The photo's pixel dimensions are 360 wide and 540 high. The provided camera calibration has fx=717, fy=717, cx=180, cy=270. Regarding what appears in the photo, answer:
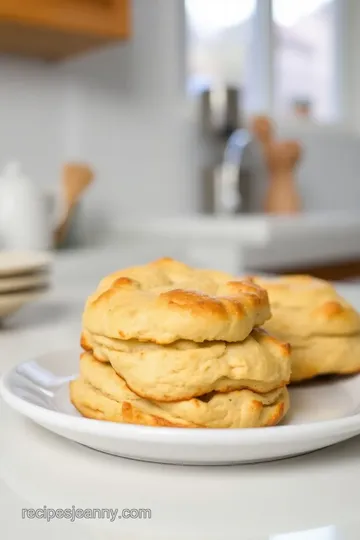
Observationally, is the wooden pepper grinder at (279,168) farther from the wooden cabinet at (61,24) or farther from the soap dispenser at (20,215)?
the soap dispenser at (20,215)

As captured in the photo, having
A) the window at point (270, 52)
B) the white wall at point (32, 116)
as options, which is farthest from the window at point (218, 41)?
the white wall at point (32, 116)

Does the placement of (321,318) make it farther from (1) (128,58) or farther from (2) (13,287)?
(1) (128,58)

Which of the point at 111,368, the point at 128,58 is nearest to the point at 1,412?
the point at 111,368

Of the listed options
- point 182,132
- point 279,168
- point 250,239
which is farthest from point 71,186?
point 279,168

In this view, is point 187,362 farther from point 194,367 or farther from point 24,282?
point 24,282

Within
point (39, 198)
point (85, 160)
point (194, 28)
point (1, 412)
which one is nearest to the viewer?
point (1, 412)

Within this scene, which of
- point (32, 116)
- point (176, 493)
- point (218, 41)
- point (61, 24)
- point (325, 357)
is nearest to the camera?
point (176, 493)
